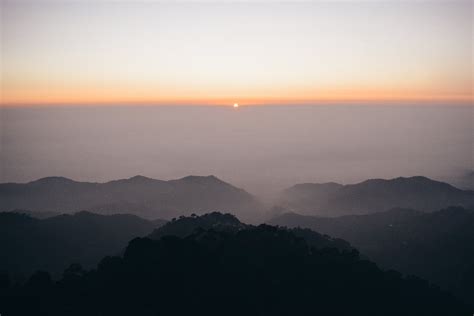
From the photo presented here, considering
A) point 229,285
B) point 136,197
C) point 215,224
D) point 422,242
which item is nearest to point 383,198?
point 422,242

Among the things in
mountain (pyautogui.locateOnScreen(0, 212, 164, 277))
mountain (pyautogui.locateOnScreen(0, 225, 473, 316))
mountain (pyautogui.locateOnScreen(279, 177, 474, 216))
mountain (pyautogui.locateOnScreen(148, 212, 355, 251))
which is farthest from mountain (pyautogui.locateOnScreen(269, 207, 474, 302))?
mountain (pyautogui.locateOnScreen(0, 212, 164, 277))

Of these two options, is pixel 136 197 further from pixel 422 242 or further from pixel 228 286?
pixel 228 286

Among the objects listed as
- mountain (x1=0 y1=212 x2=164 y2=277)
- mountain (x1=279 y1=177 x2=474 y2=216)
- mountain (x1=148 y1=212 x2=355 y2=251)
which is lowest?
mountain (x1=279 y1=177 x2=474 y2=216)

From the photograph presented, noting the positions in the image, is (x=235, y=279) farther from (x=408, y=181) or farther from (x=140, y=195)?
(x=408, y=181)

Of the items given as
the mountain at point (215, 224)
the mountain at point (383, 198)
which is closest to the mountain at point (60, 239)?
the mountain at point (215, 224)

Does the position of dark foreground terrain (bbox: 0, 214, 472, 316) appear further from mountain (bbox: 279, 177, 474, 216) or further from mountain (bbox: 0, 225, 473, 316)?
mountain (bbox: 279, 177, 474, 216)

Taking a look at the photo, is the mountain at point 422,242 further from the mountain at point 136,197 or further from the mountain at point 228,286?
the mountain at point 136,197
